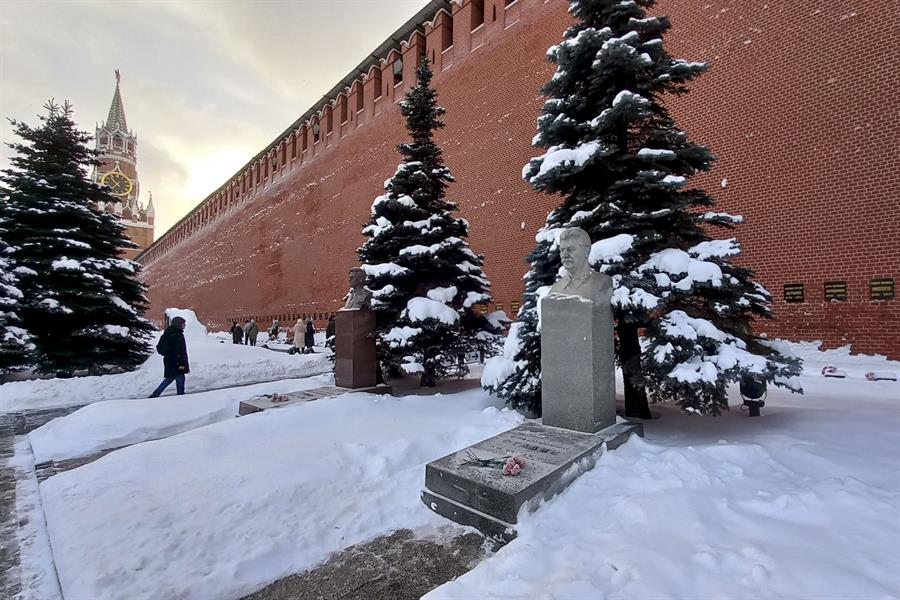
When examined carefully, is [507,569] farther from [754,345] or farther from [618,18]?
[618,18]

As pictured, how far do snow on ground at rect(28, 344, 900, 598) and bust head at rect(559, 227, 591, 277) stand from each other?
5.18ft

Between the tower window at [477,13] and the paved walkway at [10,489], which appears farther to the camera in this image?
the tower window at [477,13]

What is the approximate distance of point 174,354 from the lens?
7.38 metres

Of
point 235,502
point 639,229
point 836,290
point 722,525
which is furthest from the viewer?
point 836,290

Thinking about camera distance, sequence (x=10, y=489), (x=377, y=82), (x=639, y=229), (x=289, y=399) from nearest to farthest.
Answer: (x=10, y=489)
(x=639, y=229)
(x=289, y=399)
(x=377, y=82)

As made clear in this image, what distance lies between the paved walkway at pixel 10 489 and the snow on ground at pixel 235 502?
0.57 ft

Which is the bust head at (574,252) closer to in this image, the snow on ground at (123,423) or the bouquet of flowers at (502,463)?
the bouquet of flowers at (502,463)

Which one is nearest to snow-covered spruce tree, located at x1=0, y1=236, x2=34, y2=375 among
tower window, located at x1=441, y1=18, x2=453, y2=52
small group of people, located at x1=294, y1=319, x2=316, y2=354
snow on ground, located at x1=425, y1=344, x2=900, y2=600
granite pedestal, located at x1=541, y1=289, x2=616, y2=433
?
small group of people, located at x1=294, y1=319, x2=316, y2=354

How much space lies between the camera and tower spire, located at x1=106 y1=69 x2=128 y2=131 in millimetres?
78938

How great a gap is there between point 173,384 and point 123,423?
168 inches

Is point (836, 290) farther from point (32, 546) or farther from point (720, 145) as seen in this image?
point (32, 546)

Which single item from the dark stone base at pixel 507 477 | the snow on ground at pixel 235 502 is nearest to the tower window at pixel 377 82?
the snow on ground at pixel 235 502

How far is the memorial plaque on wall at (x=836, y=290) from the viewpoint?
24.6 ft

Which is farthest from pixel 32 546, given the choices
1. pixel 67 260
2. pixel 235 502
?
pixel 67 260
